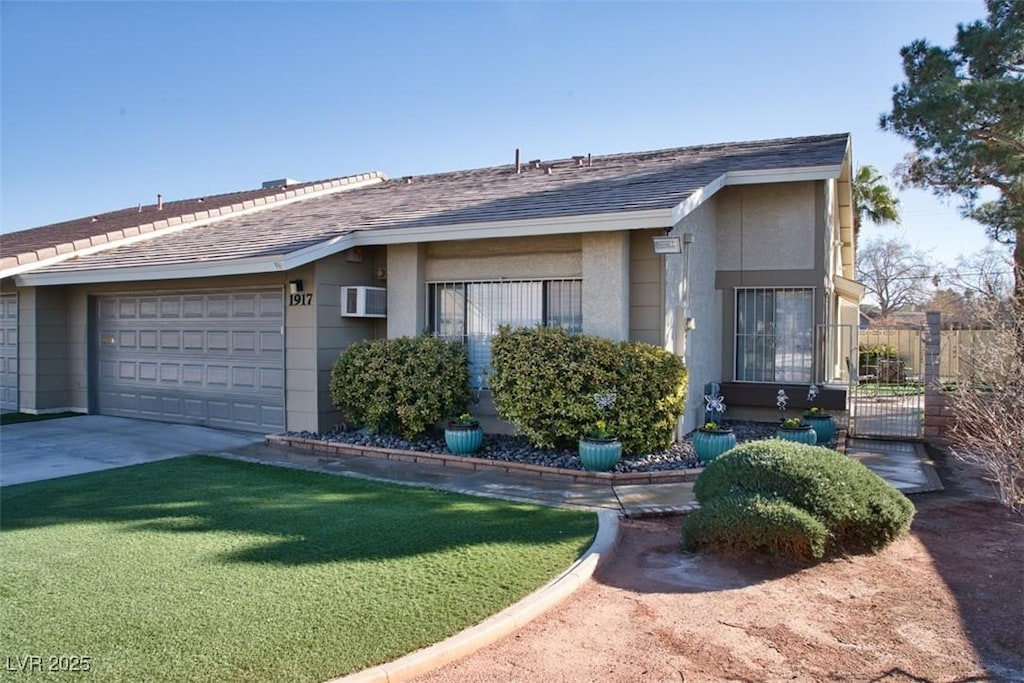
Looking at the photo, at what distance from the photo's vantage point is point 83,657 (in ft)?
11.6

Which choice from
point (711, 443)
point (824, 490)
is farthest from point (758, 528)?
point (711, 443)

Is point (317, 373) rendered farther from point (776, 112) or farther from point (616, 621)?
point (776, 112)

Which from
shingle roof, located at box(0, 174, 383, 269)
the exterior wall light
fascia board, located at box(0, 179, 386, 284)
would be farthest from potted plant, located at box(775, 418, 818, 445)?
shingle roof, located at box(0, 174, 383, 269)

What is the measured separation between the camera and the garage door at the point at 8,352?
14.1 meters

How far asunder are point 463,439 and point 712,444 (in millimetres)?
3188

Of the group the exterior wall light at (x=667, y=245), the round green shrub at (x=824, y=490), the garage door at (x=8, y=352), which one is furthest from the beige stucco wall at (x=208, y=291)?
the round green shrub at (x=824, y=490)

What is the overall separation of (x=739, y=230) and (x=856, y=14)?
12.5 ft

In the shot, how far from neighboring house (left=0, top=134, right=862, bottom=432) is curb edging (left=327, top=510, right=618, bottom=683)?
4.82 metres

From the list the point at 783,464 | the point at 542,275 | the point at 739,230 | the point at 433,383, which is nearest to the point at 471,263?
the point at 542,275

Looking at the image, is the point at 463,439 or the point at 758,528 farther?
the point at 463,439

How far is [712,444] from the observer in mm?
8711

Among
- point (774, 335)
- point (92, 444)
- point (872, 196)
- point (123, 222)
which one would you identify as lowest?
point (92, 444)

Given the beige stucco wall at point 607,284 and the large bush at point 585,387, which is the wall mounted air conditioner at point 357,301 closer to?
the large bush at point 585,387

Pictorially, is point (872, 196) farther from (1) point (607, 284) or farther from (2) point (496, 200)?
(1) point (607, 284)
